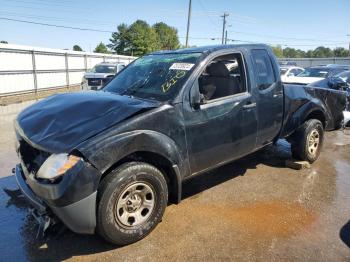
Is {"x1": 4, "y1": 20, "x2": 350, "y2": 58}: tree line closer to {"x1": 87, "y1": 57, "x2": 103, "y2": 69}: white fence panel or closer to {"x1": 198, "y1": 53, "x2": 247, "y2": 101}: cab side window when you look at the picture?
{"x1": 87, "y1": 57, "x2": 103, "y2": 69}: white fence panel

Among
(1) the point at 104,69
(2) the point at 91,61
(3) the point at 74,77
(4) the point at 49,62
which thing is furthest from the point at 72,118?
(2) the point at 91,61

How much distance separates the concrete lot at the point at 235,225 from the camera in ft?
10.8

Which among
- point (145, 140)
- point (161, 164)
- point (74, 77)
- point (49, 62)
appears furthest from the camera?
point (74, 77)

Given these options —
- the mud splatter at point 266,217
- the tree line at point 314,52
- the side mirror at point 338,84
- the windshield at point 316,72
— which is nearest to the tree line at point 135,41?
the tree line at point 314,52

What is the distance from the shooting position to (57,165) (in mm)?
2928

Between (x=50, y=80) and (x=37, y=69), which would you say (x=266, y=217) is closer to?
(x=37, y=69)

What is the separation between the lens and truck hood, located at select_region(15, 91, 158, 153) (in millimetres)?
3139

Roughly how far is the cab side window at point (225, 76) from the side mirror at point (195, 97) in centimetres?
46

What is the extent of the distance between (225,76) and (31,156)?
Result: 8.71ft

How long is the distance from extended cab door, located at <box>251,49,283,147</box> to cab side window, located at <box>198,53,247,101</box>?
0.25 metres

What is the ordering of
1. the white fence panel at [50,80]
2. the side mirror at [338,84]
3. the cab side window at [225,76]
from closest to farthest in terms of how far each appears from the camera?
1. the cab side window at [225,76]
2. the side mirror at [338,84]
3. the white fence panel at [50,80]

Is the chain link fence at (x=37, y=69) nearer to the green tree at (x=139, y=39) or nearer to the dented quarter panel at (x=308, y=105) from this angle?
the dented quarter panel at (x=308, y=105)

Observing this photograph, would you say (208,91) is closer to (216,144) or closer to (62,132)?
(216,144)

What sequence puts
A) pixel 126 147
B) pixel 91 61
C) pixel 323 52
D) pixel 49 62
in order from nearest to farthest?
pixel 126 147 → pixel 49 62 → pixel 91 61 → pixel 323 52
